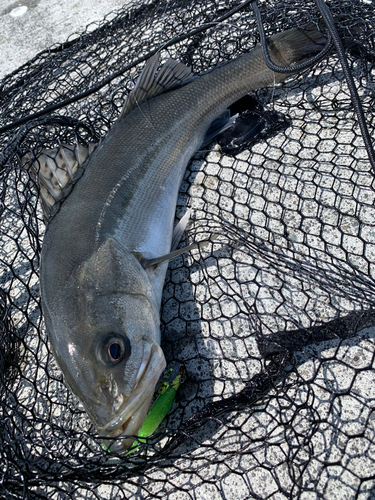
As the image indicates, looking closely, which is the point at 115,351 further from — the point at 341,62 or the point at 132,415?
the point at 341,62

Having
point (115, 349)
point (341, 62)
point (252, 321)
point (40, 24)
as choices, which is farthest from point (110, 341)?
point (40, 24)

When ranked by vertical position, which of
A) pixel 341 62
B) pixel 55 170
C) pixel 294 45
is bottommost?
pixel 341 62

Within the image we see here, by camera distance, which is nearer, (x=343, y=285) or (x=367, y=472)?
(x=367, y=472)

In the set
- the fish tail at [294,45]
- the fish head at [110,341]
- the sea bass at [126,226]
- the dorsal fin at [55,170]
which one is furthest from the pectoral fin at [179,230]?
the fish tail at [294,45]

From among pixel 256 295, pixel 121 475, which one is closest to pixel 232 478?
Answer: pixel 121 475

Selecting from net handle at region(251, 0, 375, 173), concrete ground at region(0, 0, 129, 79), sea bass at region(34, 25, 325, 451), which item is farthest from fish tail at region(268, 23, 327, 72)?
concrete ground at region(0, 0, 129, 79)

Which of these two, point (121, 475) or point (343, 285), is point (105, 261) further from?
point (343, 285)
